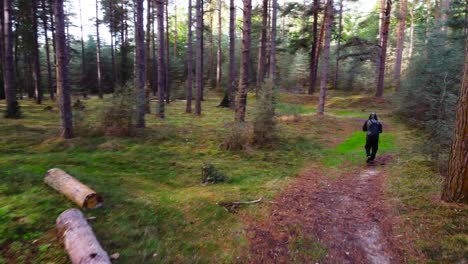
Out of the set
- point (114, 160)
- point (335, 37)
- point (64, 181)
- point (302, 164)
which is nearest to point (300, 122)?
point (302, 164)

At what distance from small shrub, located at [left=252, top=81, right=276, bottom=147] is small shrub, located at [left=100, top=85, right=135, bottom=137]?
4.93m

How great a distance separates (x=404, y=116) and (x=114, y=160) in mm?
15062

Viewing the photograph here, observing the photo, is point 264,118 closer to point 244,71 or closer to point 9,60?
point 244,71

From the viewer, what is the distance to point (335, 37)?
4391 cm

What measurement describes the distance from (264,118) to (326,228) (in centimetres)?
608

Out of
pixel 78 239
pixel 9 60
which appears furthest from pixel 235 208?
pixel 9 60

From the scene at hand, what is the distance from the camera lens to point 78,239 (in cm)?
404

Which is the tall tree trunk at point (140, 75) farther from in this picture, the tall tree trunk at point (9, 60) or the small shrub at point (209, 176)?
the small shrub at point (209, 176)

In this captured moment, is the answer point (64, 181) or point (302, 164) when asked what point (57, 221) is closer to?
point (64, 181)

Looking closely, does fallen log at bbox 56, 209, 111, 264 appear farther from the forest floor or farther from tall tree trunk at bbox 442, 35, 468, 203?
tall tree trunk at bbox 442, 35, 468, 203

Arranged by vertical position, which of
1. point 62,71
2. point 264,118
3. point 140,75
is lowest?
point 264,118

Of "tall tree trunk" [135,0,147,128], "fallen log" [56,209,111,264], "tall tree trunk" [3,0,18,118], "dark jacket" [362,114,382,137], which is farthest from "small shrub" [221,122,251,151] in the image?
"tall tree trunk" [3,0,18,118]

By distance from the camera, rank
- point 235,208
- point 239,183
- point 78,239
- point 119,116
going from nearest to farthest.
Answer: point 78,239 → point 235,208 → point 239,183 → point 119,116

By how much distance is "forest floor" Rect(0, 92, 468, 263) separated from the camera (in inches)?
169
